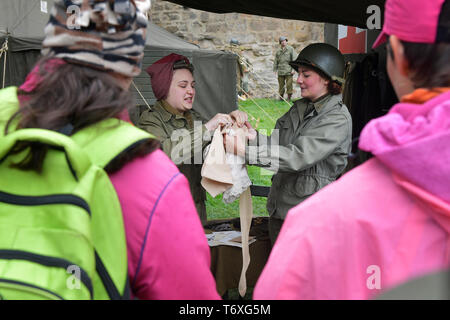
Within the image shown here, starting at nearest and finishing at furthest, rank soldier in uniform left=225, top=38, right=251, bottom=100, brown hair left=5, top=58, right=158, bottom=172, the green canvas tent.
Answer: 1. brown hair left=5, top=58, right=158, bottom=172
2. the green canvas tent
3. soldier in uniform left=225, top=38, right=251, bottom=100

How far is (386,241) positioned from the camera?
2.98ft

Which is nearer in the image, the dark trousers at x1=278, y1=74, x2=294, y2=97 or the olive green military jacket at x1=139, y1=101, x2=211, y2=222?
the olive green military jacket at x1=139, y1=101, x2=211, y2=222

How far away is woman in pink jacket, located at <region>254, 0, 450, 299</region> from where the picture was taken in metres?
0.88

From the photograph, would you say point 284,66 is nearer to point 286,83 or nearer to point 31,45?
point 286,83

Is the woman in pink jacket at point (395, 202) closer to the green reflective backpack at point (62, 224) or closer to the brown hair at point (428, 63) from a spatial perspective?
the brown hair at point (428, 63)

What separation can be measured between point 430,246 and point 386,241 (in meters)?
0.08

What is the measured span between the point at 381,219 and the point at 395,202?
4cm

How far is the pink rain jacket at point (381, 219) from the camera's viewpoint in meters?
0.88

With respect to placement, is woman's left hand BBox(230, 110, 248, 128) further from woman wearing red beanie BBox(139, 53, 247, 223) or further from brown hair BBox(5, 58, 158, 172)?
brown hair BBox(5, 58, 158, 172)

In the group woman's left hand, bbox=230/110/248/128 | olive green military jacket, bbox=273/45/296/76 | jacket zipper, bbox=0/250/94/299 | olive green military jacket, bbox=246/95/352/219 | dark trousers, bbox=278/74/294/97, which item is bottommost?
dark trousers, bbox=278/74/294/97

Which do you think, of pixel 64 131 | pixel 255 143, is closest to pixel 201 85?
pixel 255 143

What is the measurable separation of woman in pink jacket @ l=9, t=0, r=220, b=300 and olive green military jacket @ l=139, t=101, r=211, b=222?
1965 mm

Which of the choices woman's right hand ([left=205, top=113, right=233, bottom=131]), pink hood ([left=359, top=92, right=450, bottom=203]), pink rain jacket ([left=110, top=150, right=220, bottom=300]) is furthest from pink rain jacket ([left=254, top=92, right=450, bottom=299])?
woman's right hand ([left=205, top=113, right=233, bottom=131])

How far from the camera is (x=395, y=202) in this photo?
3.01 ft
